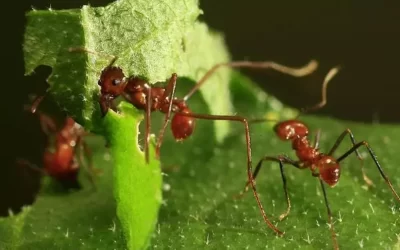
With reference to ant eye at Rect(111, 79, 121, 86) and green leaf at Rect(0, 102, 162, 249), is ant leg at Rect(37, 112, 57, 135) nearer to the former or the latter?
green leaf at Rect(0, 102, 162, 249)

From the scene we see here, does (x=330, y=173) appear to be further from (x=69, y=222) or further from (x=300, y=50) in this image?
(x=300, y=50)

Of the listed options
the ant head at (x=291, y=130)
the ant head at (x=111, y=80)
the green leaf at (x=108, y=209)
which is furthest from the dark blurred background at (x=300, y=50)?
the ant head at (x=111, y=80)

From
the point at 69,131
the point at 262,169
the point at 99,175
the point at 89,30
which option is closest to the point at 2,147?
the point at 69,131

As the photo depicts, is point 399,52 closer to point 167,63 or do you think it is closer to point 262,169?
point 262,169

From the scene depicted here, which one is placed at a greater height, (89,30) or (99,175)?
(89,30)

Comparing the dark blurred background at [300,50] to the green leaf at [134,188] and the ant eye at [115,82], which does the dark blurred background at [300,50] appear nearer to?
the ant eye at [115,82]

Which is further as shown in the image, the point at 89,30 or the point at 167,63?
the point at 167,63

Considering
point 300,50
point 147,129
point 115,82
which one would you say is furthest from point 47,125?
point 300,50
